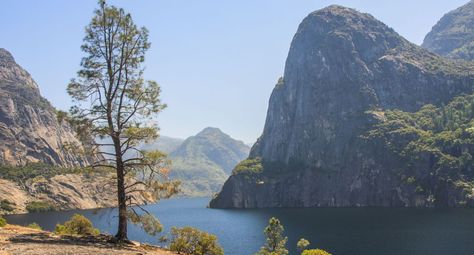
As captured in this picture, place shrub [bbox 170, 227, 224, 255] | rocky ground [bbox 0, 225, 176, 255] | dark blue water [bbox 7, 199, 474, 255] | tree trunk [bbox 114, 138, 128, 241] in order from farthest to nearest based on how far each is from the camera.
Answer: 1. dark blue water [bbox 7, 199, 474, 255]
2. shrub [bbox 170, 227, 224, 255]
3. tree trunk [bbox 114, 138, 128, 241]
4. rocky ground [bbox 0, 225, 176, 255]

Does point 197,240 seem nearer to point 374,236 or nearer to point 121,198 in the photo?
point 121,198

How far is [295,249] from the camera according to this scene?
402 feet

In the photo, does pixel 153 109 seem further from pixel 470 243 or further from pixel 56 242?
pixel 470 243

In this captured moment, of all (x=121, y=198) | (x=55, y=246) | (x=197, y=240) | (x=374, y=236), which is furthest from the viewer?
(x=374, y=236)

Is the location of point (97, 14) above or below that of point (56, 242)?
above

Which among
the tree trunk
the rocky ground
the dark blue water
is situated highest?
the tree trunk

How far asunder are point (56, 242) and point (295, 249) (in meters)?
99.8

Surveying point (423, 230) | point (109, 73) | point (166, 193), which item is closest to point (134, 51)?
point (109, 73)

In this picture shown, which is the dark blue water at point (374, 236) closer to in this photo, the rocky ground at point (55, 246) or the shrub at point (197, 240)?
the shrub at point (197, 240)

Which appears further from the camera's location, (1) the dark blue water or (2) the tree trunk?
(1) the dark blue water

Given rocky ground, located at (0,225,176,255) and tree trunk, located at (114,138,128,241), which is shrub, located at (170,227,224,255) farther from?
rocky ground, located at (0,225,176,255)

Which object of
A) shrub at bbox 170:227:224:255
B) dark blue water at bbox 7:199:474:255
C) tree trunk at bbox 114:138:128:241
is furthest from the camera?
dark blue water at bbox 7:199:474:255

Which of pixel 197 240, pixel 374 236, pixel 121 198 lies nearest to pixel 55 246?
pixel 121 198

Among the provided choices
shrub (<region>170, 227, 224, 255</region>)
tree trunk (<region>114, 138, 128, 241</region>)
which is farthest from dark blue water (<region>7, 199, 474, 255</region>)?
tree trunk (<region>114, 138, 128, 241</region>)
